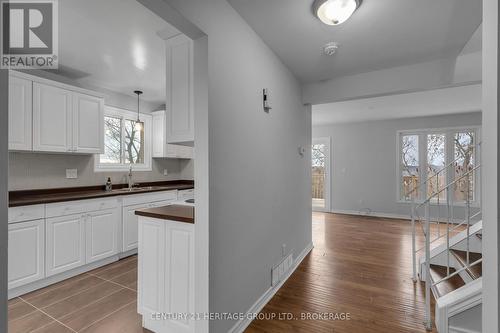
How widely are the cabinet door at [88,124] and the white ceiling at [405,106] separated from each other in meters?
3.75

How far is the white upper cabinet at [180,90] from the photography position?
5.70 ft

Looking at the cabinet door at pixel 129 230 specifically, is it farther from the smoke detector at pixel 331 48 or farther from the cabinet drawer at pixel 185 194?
the smoke detector at pixel 331 48

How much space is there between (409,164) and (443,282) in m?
4.24

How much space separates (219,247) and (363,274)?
212 centimetres

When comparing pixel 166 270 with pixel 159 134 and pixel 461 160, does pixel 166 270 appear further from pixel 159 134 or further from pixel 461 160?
pixel 461 160

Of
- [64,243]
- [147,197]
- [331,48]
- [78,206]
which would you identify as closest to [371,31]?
[331,48]

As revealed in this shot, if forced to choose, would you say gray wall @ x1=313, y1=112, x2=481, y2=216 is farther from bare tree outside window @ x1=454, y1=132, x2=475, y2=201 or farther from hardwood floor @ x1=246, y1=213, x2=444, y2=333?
hardwood floor @ x1=246, y1=213, x2=444, y2=333

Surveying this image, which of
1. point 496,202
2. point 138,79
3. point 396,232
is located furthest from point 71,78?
point 396,232

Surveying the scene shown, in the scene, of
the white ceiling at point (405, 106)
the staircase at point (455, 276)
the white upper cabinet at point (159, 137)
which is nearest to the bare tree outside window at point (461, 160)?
the white ceiling at point (405, 106)

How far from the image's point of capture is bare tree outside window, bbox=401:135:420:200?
580 cm

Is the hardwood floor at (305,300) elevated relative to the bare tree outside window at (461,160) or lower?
lower

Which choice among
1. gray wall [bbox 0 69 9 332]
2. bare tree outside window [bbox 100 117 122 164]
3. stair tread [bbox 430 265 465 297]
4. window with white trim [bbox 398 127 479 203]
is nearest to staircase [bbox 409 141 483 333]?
stair tread [bbox 430 265 465 297]

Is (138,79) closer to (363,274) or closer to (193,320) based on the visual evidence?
(193,320)

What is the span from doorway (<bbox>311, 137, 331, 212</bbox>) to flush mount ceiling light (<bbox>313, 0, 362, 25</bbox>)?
17.4ft
